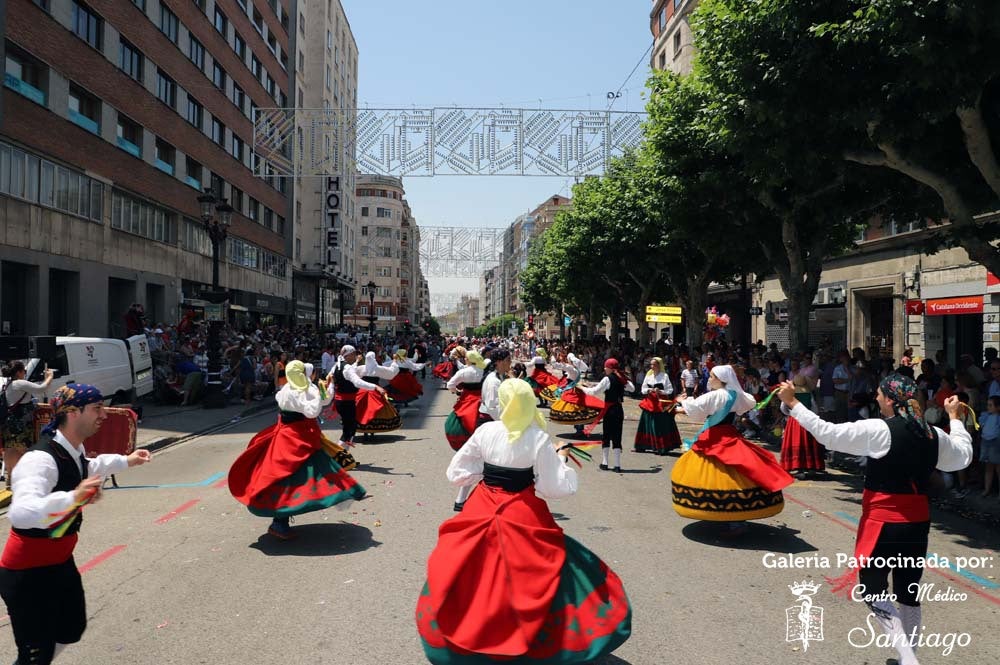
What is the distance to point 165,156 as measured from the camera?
3153 centimetres

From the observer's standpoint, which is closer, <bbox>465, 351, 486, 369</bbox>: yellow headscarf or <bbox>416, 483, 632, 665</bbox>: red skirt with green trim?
<bbox>416, 483, 632, 665</bbox>: red skirt with green trim

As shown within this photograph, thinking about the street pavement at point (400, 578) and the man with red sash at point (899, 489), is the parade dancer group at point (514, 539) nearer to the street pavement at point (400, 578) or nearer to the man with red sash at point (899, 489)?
the man with red sash at point (899, 489)

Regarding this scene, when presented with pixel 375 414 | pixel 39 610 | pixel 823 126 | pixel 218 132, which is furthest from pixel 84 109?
pixel 39 610

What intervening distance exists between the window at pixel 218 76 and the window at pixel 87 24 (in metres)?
11.9

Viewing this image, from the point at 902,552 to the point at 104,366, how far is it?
15456mm

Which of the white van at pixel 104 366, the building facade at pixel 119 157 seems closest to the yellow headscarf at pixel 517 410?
the white van at pixel 104 366

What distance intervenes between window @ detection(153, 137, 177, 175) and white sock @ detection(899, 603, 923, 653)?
31.4 meters

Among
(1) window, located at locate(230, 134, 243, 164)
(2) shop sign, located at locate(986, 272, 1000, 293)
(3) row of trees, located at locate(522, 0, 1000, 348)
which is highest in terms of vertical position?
(1) window, located at locate(230, 134, 243, 164)

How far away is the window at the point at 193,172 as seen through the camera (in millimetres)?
33500

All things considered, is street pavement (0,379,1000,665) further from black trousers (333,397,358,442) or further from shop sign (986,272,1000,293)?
shop sign (986,272,1000,293)

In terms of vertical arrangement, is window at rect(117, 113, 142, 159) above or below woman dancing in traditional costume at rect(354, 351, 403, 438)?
above

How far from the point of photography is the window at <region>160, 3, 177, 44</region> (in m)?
30.4

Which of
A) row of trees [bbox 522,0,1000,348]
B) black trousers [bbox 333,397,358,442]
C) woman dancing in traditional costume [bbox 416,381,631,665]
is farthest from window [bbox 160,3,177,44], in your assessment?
woman dancing in traditional costume [bbox 416,381,631,665]

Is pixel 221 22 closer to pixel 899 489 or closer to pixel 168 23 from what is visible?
pixel 168 23
